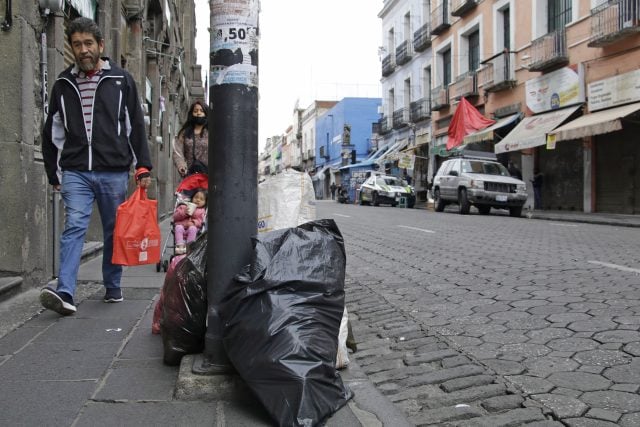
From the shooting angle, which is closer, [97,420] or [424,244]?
[97,420]

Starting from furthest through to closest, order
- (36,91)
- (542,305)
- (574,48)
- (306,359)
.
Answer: (574,48), (36,91), (542,305), (306,359)

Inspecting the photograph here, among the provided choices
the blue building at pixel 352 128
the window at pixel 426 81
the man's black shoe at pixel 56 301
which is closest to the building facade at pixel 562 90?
the window at pixel 426 81

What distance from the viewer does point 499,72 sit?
78.0 feet

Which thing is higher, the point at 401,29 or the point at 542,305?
the point at 401,29

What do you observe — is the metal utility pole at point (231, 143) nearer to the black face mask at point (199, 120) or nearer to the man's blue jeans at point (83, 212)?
the man's blue jeans at point (83, 212)

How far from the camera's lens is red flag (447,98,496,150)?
24.8 meters

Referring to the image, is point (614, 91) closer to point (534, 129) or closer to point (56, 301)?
point (534, 129)

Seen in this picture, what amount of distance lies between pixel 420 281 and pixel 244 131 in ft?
11.3

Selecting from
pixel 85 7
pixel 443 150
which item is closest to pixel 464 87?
pixel 443 150

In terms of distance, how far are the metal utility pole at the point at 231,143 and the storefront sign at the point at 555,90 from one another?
18.5 meters

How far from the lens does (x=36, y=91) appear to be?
5.00 m

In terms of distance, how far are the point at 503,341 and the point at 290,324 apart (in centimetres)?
173

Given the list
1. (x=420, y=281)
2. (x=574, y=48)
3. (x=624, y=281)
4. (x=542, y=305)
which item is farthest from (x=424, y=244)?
(x=574, y=48)

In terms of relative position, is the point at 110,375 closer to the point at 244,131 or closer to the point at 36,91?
the point at 244,131
